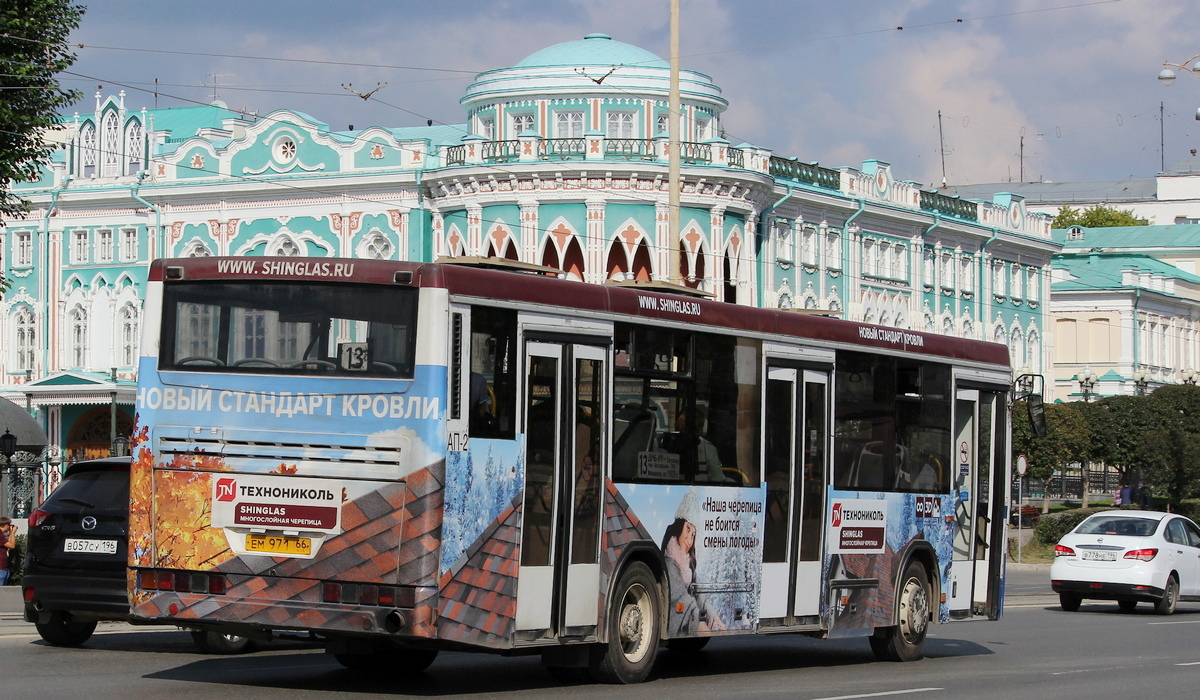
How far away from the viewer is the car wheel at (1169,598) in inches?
1032

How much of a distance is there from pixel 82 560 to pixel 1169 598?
53.9ft

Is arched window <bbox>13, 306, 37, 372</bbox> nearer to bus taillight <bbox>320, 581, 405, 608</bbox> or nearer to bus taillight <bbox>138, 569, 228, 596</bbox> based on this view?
bus taillight <bbox>138, 569, 228, 596</bbox>

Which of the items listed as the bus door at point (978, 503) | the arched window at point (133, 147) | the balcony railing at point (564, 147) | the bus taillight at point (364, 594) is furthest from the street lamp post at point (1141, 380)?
the bus taillight at point (364, 594)

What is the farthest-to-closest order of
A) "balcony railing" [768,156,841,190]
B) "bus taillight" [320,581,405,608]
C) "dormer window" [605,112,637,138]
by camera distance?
"balcony railing" [768,156,841,190], "dormer window" [605,112,637,138], "bus taillight" [320,581,405,608]

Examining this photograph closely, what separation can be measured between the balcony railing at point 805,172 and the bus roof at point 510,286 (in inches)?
A: 1457

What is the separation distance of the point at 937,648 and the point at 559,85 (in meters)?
31.8

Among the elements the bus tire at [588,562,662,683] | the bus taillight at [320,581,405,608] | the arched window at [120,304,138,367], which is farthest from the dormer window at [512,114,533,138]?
the bus taillight at [320,581,405,608]

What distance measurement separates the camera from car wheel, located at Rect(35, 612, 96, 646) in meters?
16.2

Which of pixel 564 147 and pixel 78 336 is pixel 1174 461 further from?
pixel 78 336

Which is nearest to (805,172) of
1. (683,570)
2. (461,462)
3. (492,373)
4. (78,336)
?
(78,336)

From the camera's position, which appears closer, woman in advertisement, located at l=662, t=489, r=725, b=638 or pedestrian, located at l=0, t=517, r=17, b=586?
woman in advertisement, located at l=662, t=489, r=725, b=638

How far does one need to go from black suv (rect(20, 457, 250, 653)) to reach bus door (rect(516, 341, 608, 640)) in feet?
13.2

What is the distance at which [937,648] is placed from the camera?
65.0ft

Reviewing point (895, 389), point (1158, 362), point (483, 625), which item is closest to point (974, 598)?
point (895, 389)
